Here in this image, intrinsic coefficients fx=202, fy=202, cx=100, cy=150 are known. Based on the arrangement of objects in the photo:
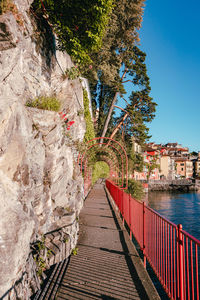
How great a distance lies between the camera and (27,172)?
3947 mm

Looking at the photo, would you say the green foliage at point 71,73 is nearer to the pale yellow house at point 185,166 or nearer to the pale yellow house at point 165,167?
the pale yellow house at point 165,167

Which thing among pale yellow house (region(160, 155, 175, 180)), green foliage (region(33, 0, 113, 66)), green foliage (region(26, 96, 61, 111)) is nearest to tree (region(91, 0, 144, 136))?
green foliage (region(33, 0, 113, 66))

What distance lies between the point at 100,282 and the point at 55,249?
131 cm

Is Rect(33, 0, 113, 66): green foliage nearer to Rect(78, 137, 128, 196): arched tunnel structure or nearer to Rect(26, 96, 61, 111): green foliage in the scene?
Rect(26, 96, 61, 111): green foliage

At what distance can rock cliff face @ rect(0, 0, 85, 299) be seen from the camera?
10.5 ft

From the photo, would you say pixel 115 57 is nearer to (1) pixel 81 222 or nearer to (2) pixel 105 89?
(2) pixel 105 89

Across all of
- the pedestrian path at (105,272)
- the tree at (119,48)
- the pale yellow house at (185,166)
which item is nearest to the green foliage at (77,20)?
the pedestrian path at (105,272)

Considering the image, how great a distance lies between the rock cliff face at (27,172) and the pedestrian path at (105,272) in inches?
20.8

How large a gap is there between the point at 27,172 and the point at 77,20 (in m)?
6.21

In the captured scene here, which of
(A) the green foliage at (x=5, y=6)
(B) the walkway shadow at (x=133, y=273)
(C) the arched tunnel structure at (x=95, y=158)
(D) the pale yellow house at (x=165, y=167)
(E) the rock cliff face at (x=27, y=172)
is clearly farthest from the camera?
(D) the pale yellow house at (x=165, y=167)

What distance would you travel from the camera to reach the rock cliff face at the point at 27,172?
320 cm

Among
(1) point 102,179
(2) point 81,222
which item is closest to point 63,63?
(2) point 81,222

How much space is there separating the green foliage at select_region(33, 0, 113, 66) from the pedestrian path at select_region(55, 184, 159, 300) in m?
6.76

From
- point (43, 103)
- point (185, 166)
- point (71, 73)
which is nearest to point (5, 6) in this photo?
point (43, 103)
